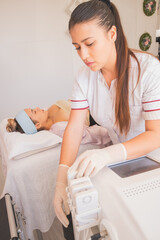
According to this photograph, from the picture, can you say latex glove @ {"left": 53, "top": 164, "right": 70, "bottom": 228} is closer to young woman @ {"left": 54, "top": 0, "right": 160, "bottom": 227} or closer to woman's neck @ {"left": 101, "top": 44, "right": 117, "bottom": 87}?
young woman @ {"left": 54, "top": 0, "right": 160, "bottom": 227}

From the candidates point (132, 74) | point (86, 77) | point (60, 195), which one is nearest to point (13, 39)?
point (86, 77)

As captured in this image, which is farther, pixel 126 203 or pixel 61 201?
pixel 61 201

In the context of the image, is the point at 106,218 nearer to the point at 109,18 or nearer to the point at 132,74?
the point at 132,74

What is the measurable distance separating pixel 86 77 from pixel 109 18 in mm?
317

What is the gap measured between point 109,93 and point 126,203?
2.03ft

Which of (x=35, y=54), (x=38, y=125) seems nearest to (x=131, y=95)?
(x=38, y=125)

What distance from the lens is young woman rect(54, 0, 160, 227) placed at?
701mm

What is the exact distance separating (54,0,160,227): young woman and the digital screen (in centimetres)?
3

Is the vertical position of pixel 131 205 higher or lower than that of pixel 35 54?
lower

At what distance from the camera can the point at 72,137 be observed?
0.94 metres

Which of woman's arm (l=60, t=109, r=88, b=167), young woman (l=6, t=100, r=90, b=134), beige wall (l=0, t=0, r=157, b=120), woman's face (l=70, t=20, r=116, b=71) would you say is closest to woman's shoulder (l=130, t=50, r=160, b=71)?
woman's face (l=70, t=20, r=116, b=71)

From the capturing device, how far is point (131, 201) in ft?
1.43

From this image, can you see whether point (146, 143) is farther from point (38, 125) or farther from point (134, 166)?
point (38, 125)

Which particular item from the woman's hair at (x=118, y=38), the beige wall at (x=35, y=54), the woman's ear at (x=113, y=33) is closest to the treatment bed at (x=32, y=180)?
the woman's hair at (x=118, y=38)
